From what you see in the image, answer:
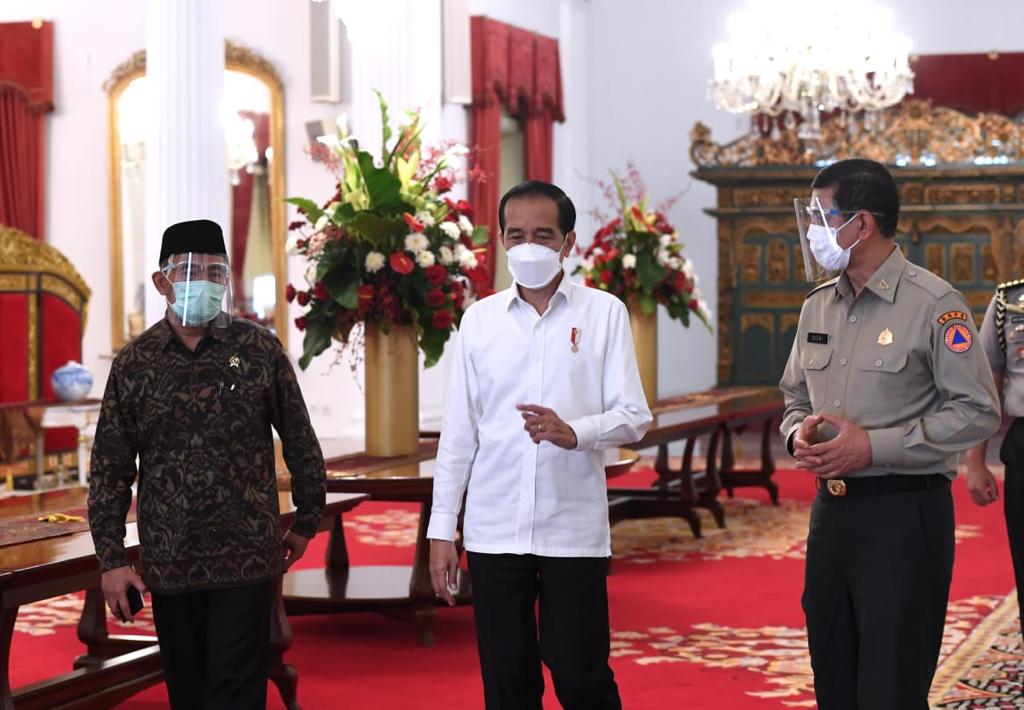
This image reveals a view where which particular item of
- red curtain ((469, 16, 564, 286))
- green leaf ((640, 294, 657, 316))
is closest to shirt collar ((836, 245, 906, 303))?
green leaf ((640, 294, 657, 316))

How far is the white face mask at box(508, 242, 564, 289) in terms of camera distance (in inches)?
124

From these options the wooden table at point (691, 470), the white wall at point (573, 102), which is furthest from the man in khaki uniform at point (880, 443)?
the white wall at point (573, 102)

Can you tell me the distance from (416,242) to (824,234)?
2.73 metres

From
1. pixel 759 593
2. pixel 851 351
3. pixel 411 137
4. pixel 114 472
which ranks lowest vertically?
pixel 759 593

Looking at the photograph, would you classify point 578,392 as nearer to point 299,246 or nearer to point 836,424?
point 836,424

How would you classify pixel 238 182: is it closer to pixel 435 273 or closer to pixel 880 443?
pixel 435 273

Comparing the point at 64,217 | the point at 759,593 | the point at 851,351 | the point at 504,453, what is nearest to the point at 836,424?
the point at 851,351

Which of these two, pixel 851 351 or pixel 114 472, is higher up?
pixel 851 351

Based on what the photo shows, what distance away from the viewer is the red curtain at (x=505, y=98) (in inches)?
511

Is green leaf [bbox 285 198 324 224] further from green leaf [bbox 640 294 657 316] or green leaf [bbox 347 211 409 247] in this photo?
green leaf [bbox 640 294 657 316]

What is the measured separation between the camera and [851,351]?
3072mm

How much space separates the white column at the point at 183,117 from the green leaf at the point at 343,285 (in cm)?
223

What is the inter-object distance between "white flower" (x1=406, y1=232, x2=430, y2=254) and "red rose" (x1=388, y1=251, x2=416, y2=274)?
0.04m

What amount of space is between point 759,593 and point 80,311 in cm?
600
